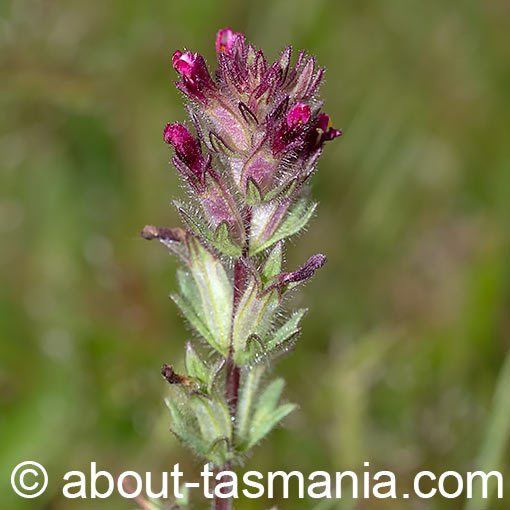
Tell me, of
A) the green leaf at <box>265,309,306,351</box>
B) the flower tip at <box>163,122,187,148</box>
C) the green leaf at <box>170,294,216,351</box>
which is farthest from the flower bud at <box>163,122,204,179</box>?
the green leaf at <box>265,309,306,351</box>

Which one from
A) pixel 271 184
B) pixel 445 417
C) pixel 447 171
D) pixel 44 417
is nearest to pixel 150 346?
pixel 44 417

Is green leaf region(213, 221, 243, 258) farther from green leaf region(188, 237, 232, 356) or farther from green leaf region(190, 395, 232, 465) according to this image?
green leaf region(190, 395, 232, 465)

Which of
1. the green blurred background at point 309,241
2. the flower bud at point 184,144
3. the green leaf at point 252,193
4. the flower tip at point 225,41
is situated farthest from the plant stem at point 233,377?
the green blurred background at point 309,241

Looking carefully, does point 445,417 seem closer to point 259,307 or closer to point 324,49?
point 259,307

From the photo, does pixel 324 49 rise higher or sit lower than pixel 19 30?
higher

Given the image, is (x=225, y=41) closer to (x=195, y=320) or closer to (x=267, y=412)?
(x=195, y=320)

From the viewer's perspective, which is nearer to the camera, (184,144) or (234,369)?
(184,144)

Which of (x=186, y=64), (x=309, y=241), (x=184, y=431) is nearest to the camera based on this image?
(x=186, y=64)

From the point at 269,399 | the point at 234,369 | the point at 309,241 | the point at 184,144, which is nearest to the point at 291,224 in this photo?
the point at 184,144
